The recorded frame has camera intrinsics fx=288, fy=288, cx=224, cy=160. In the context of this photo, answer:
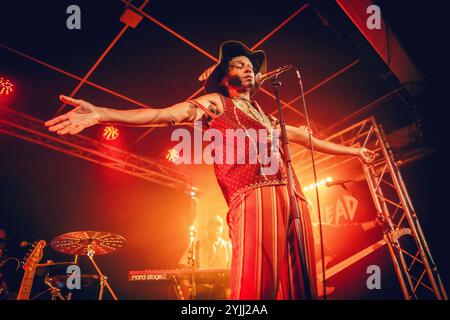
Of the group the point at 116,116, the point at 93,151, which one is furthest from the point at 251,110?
the point at 93,151

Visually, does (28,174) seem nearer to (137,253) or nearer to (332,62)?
(137,253)

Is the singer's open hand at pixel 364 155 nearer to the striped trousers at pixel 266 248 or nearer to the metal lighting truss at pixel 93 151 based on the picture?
the striped trousers at pixel 266 248

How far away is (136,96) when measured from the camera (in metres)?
6.95

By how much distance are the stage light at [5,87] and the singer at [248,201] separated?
615 centimetres

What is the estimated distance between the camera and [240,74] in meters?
2.50

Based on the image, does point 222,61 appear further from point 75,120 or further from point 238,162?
point 75,120

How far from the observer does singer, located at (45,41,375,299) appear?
148cm

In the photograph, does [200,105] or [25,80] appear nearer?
[200,105]

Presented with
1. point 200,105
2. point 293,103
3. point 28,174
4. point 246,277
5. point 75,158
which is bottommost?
point 246,277

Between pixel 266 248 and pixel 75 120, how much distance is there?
121 cm

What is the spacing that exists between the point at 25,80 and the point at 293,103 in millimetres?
6187

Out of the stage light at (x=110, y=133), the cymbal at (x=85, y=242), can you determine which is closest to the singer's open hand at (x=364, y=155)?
the cymbal at (x=85, y=242)

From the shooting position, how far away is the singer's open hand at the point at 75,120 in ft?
4.84
